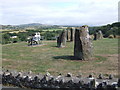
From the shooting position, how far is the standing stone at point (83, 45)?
15.9 m

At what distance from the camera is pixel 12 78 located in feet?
35.1

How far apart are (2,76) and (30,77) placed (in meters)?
2.09

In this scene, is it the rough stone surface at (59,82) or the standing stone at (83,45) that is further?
the standing stone at (83,45)

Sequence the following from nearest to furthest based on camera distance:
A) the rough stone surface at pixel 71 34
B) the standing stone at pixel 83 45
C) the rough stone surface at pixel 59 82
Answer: the rough stone surface at pixel 59 82 < the standing stone at pixel 83 45 < the rough stone surface at pixel 71 34

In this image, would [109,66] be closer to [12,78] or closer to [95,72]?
[95,72]

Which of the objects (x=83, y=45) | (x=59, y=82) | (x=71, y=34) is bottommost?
(x=59, y=82)

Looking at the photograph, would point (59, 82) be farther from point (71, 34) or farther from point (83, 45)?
point (71, 34)

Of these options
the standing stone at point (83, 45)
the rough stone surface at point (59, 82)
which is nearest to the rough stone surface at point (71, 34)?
the standing stone at point (83, 45)

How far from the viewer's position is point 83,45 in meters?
15.9

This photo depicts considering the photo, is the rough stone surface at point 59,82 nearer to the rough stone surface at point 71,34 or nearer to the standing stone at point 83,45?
the standing stone at point 83,45

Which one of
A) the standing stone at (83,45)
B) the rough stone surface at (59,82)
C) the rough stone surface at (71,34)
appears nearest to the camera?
the rough stone surface at (59,82)

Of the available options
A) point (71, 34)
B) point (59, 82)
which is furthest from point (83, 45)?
point (71, 34)

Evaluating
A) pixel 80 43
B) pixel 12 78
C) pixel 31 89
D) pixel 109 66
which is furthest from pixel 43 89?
pixel 80 43

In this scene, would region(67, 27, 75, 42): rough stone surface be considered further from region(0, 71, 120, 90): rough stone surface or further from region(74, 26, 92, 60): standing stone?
region(0, 71, 120, 90): rough stone surface
